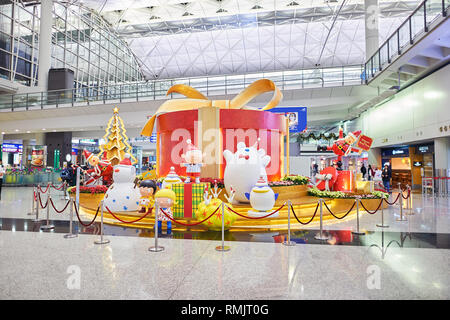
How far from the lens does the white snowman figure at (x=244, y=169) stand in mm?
6915

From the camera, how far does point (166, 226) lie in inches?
237

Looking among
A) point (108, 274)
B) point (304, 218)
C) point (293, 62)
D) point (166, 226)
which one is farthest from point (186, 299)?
point (293, 62)

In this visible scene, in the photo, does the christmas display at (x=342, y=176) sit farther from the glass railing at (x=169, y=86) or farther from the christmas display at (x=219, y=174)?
the glass railing at (x=169, y=86)

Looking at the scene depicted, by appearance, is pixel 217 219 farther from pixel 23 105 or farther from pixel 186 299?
pixel 23 105

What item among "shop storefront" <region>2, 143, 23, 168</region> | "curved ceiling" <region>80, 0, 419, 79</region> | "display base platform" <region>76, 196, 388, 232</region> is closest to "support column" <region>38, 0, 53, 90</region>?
"curved ceiling" <region>80, 0, 419, 79</region>

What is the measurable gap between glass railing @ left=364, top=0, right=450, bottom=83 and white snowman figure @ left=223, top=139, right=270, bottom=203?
308 inches

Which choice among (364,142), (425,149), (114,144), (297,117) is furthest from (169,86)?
(425,149)

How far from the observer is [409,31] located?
11391 mm

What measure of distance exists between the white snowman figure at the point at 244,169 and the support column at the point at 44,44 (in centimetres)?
2313

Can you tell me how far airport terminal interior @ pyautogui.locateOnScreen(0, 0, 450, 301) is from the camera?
345cm

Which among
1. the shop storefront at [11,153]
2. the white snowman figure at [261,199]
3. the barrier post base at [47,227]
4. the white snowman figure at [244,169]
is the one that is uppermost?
the shop storefront at [11,153]

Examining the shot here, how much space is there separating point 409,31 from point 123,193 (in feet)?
41.2

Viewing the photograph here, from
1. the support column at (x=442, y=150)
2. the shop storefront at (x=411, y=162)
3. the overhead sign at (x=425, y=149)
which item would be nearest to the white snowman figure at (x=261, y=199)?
the support column at (x=442, y=150)

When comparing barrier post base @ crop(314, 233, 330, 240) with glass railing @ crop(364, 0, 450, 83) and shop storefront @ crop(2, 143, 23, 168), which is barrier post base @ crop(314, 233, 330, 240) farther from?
shop storefront @ crop(2, 143, 23, 168)
